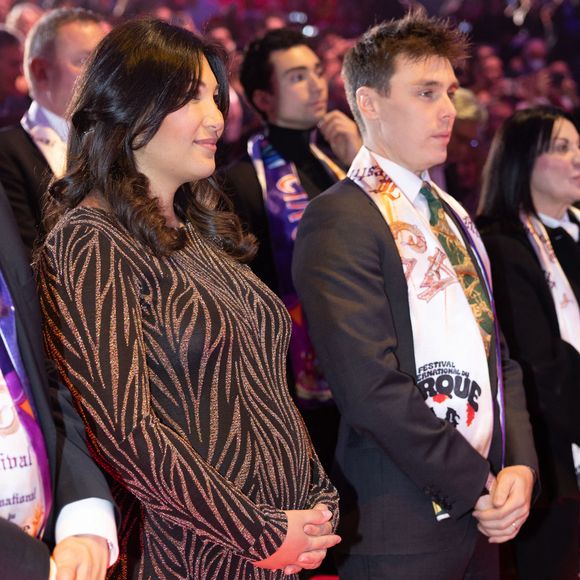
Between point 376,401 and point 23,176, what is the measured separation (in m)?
1.22

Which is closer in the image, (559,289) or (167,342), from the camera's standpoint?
(167,342)

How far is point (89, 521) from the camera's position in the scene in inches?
49.9

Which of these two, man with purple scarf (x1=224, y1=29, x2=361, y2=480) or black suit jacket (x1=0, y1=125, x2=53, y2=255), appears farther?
man with purple scarf (x1=224, y1=29, x2=361, y2=480)

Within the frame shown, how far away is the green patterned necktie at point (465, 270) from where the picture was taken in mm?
2074

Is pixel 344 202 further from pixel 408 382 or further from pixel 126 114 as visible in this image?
pixel 126 114

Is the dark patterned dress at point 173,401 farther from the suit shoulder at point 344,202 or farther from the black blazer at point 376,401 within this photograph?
the suit shoulder at point 344,202

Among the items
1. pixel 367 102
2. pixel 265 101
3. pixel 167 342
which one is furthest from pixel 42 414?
pixel 265 101

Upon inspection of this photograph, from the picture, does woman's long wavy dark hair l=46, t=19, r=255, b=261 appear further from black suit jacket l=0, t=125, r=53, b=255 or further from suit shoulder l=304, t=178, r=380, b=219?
black suit jacket l=0, t=125, r=53, b=255

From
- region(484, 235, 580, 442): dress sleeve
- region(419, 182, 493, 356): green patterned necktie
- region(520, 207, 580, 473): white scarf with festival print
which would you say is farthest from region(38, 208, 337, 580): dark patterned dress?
region(520, 207, 580, 473): white scarf with festival print

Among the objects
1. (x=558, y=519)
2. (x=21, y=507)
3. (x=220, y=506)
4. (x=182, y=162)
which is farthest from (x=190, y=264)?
(x=558, y=519)

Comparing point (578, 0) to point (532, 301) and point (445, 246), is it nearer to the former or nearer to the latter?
point (532, 301)

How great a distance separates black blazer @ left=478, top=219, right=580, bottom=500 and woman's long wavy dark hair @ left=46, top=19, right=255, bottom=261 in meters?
1.26

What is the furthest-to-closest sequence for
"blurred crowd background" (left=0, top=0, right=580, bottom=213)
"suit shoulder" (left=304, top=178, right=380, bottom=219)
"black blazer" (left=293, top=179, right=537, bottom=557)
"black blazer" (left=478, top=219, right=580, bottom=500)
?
1. "blurred crowd background" (left=0, top=0, right=580, bottom=213)
2. "black blazer" (left=478, top=219, right=580, bottom=500)
3. "suit shoulder" (left=304, top=178, right=380, bottom=219)
4. "black blazer" (left=293, top=179, right=537, bottom=557)

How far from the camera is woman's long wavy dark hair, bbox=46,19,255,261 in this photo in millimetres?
1559
